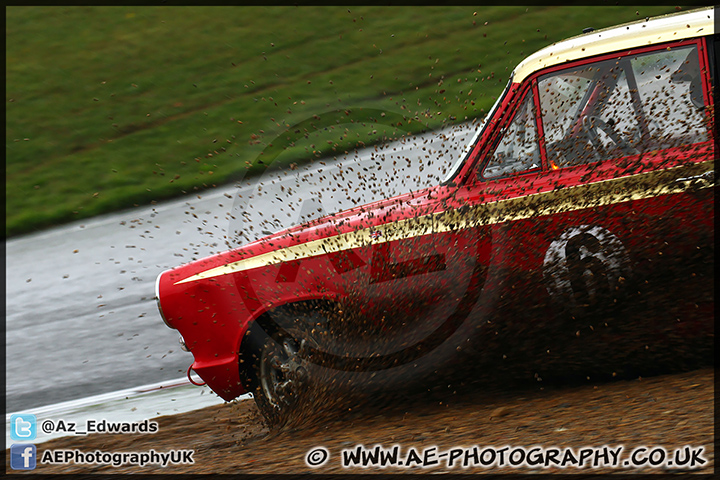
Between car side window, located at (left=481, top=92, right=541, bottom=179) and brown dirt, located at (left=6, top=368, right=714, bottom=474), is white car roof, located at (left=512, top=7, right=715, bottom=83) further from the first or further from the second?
brown dirt, located at (left=6, top=368, right=714, bottom=474)

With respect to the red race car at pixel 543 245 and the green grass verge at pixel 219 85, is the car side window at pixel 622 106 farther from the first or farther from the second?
the green grass verge at pixel 219 85

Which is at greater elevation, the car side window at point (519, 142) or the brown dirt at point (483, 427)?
the car side window at point (519, 142)

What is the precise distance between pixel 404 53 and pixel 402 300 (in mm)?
14697

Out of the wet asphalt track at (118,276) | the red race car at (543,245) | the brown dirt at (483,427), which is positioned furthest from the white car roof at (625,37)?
the brown dirt at (483,427)

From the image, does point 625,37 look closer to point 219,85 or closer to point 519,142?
point 519,142

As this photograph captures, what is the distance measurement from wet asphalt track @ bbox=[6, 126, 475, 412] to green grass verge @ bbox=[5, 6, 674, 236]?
1138 millimetres

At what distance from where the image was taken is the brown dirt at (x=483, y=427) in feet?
12.9

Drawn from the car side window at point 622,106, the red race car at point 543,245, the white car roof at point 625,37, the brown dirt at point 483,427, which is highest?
the white car roof at point 625,37

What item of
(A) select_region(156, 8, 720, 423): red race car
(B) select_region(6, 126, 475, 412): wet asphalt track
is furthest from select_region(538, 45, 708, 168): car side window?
(B) select_region(6, 126, 475, 412): wet asphalt track

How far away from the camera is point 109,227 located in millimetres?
11992

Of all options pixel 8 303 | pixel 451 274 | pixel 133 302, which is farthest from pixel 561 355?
pixel 8 303

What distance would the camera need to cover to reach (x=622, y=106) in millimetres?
4672
